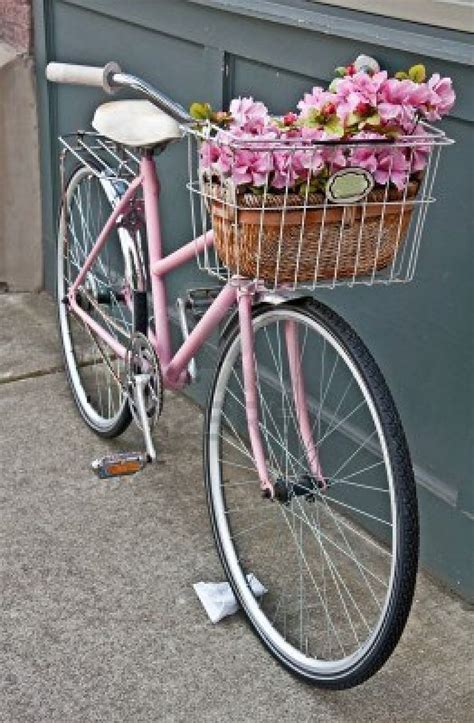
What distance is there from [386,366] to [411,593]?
935 millimetres

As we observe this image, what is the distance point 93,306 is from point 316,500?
1344 mm

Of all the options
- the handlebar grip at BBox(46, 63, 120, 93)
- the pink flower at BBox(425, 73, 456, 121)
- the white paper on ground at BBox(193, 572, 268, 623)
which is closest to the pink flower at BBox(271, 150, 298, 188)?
the pink flower at BBox(425, 73, 456, 121)

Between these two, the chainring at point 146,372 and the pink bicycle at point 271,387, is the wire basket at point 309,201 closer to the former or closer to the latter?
the pink bicycle at point 271,387

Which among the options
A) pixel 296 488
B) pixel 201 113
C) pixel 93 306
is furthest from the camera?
pixel 93 306

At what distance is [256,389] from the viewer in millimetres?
2777

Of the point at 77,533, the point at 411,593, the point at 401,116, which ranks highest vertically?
the point at 401,116

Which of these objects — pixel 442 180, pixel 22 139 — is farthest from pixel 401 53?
pixel 22 139

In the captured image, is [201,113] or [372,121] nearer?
[372,121]

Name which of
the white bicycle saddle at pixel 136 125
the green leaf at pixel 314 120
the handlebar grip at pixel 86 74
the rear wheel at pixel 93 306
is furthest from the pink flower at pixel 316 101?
the rear wheel at pixel 93 306

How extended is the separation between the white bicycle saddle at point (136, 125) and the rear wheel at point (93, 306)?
21.6 inches

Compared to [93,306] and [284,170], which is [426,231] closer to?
[284,170]

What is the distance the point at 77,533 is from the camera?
3.42 meters

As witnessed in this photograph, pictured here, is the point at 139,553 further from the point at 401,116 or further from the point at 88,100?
the point at 88,100

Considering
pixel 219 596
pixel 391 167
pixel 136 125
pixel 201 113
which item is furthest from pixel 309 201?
pixel 219 596
